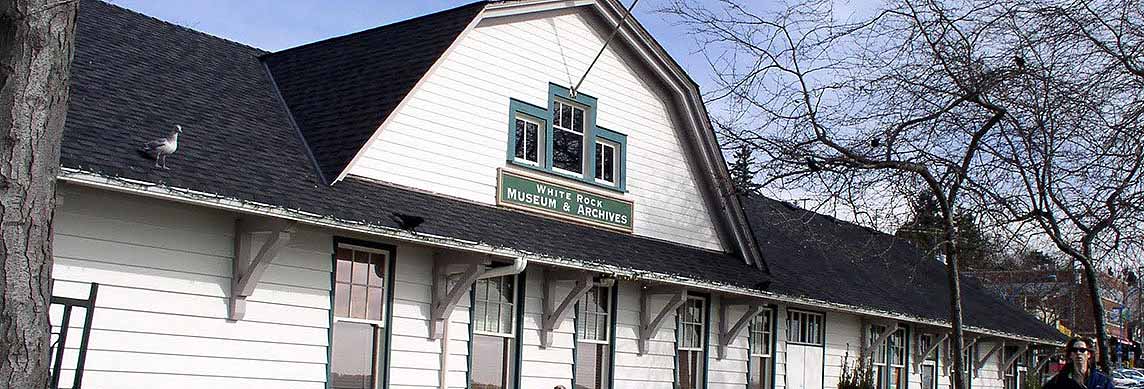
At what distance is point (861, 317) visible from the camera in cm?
2361

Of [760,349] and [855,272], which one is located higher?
[855,272]

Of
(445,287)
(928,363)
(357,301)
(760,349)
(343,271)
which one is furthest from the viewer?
(928,363)

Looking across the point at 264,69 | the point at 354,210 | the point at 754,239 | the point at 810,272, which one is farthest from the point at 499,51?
the point at 810,272

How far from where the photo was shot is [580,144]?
1688cm

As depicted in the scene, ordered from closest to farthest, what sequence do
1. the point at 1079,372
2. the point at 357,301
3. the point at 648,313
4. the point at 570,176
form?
the point at 1079,372
the point at 357,301
the point at 570,176
the point at 648,313

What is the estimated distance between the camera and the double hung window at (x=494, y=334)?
14.5 metres

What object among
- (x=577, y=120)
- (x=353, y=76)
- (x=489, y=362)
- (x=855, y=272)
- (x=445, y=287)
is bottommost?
(x=489, y=362)

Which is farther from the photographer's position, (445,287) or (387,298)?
(445,287)

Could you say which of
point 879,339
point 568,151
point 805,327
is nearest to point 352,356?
point 568,151

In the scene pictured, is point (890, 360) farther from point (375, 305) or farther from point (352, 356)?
point (352, 356)

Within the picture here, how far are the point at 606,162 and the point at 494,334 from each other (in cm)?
364

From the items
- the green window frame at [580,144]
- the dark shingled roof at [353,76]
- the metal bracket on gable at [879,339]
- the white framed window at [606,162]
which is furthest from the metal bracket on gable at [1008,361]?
the dark shingled roof at [353,76]

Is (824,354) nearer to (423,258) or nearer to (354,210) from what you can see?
(423,258)

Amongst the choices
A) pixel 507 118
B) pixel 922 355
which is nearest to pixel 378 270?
pixel 507 118
